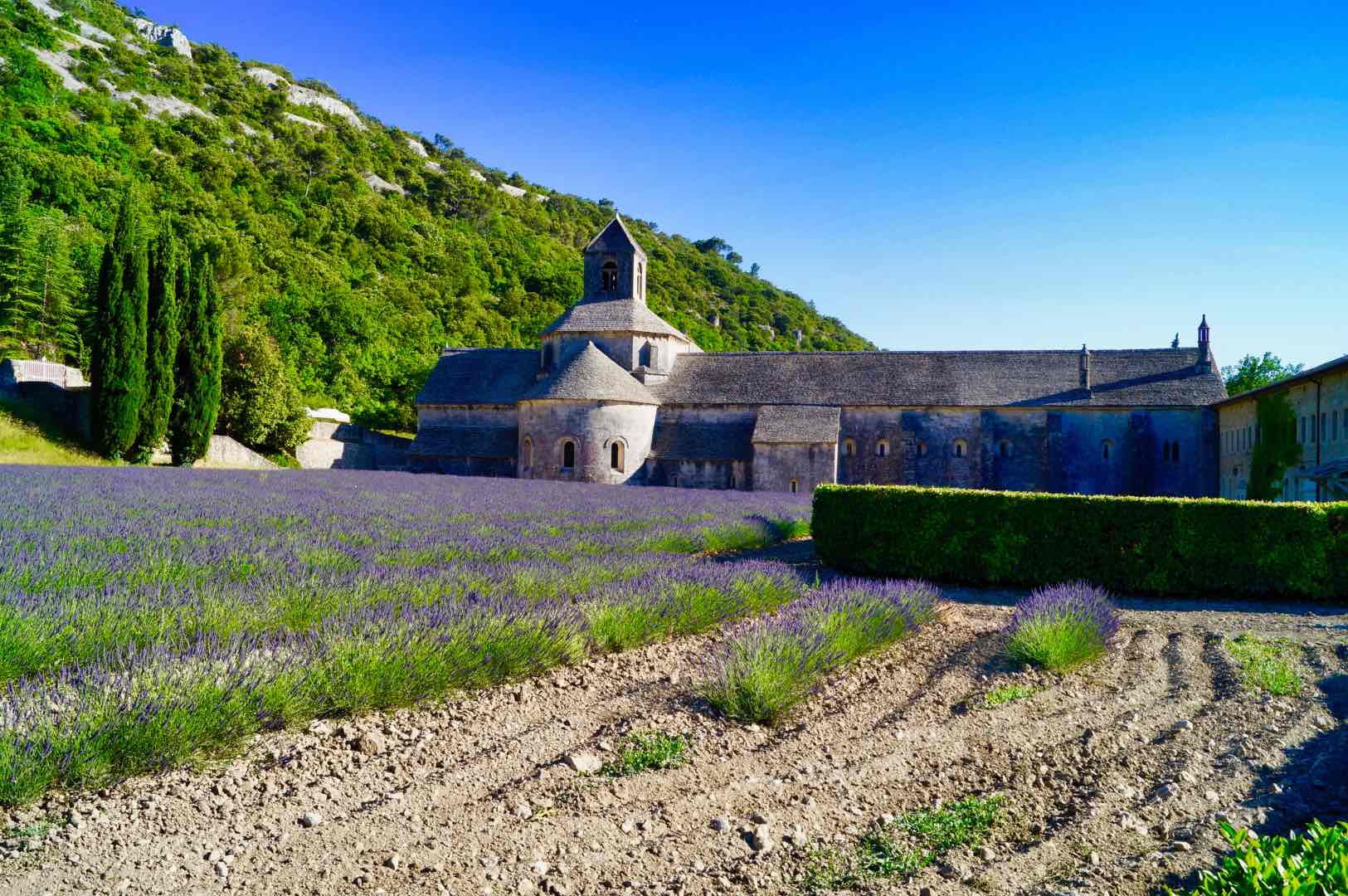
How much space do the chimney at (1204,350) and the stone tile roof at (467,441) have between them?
32.5m

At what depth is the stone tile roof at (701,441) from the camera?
37969 mm

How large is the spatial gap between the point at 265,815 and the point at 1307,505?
15174 mm

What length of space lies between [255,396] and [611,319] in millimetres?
17282

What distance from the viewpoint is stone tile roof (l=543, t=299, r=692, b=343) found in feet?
134

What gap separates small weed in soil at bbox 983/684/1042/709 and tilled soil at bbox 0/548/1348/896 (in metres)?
0.10

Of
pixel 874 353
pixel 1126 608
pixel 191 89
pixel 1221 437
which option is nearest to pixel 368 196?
pixel 191 89

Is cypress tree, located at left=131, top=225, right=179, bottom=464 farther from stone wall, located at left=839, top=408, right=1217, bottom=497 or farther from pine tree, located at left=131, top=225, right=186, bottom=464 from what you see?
stone wall, located at left=839, top=408, right=1217, bottom=497

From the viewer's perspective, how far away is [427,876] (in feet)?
12.1

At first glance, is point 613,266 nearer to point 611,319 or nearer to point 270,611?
point 611,319

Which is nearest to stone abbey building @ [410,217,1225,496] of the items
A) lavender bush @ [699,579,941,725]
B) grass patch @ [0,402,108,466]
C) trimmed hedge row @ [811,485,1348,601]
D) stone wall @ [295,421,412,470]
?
stone wall @ [295,421,412,470]

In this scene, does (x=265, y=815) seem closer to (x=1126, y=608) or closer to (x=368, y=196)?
(x=1126, y=608)

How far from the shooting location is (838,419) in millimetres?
37344

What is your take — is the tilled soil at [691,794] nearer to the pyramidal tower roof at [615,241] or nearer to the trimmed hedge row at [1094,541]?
the trimmed hedge row at [1094,541]

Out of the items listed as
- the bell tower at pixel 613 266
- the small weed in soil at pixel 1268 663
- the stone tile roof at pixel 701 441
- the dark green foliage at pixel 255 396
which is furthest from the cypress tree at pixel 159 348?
the small weed in soil at pixel 1268 663
